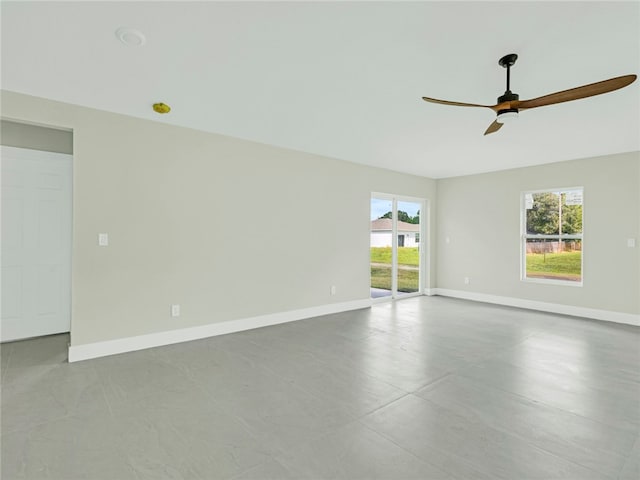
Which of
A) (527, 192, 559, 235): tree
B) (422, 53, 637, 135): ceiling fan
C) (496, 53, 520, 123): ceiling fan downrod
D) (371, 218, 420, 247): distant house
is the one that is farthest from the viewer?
(371, 218, 420, 247): distant house

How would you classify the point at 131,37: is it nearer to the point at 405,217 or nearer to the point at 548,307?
the point at 405,217

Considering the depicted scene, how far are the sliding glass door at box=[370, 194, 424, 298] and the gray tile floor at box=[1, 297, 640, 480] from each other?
2533mm

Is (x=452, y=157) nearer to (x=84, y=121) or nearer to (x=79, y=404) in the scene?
(x=84, y=121)

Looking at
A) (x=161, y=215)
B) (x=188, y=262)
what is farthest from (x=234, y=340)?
(x=161, y=215)

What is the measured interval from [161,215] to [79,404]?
2041 millimetres

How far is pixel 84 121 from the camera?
3.37m

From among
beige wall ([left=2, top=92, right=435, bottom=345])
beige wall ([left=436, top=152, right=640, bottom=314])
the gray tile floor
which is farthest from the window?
beige wall ([left=2, top=92, right=435, bottom=345])

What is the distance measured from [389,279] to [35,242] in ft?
18.5

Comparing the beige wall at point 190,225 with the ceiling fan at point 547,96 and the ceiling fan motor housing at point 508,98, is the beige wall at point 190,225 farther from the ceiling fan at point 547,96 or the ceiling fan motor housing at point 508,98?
the ceiling fan motor housing at point 508,98

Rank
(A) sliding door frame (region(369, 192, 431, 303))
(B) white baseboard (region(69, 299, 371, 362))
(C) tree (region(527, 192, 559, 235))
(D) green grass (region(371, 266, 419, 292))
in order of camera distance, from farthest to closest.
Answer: (A) sliding door frame (region(369, 192, 431, 303)) → (D) green grass (region(371, 266, 419, 292)) → (C) tree (region(527, 192, 559, 235)) → (B) white baseboard (region(69, 299, 371, 362))

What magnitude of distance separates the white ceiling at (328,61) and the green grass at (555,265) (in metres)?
2.25

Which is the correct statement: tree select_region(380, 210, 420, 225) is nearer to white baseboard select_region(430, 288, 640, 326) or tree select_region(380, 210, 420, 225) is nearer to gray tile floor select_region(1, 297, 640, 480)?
white baseboard select_region(430, 288, 640, 326)

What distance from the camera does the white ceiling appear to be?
1.99 m

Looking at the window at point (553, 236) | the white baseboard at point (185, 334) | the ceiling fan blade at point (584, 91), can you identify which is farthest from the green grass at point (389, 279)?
the ceiling fan blade at point (584, 91)
